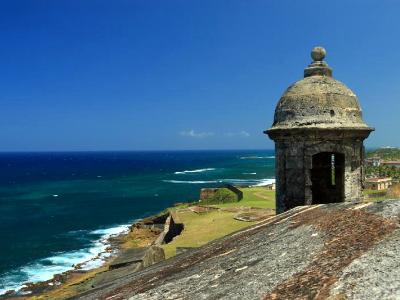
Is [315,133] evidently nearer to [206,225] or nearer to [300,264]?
[300,264]

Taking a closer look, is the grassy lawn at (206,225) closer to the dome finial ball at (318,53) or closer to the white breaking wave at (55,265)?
the white breaking wave at (55,265)

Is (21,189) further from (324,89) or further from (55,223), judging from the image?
(324,89)

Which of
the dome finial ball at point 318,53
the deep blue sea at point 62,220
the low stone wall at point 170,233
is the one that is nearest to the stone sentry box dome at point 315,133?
the dome finial ball at point 318,53

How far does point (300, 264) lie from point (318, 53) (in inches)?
268

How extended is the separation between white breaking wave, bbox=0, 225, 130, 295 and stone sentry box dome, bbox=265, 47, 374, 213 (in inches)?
867

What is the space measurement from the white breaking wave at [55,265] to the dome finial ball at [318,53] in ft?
75.9

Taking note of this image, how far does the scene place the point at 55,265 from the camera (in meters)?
30.6

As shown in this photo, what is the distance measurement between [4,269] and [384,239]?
3093 centimetres

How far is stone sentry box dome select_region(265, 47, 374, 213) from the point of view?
882 centimetres

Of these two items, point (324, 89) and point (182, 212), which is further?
point (182, 212)

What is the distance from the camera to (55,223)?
4619 centimetres

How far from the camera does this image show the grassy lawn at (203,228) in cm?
2183

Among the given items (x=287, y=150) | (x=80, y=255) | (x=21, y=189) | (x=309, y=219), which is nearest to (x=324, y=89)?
(x=287, y=150)

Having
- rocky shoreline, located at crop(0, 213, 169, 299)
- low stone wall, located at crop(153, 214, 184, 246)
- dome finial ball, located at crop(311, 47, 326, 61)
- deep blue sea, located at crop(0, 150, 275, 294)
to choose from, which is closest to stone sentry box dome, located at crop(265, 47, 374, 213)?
dome finial ball, located at crop(311, 47, 326, 61)
